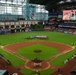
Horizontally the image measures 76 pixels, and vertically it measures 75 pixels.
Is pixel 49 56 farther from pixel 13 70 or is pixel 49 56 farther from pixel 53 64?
pixel 13 70

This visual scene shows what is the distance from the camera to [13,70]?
84.3ft

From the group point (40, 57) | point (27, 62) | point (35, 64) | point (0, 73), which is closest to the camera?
point (0, 73)

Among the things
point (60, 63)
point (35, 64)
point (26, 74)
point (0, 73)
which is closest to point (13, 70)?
point (26, 74)

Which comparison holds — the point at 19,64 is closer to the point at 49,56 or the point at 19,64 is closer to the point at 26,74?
the point at 26,74

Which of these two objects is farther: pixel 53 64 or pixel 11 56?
pixel 11 56

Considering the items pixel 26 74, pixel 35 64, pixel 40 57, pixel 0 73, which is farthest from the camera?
pixel 40 57

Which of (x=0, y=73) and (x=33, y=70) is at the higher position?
(x=0, y=73)

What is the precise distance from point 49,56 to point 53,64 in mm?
5118

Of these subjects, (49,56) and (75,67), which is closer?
(75,67)

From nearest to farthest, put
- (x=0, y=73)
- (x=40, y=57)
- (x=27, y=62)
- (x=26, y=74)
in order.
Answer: (x=0, y=73)
(x=26, y=74)
(x=27, y=62)
(x=40, y=57)

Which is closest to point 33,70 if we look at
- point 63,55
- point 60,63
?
point 60,63

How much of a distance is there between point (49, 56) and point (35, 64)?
6.81 meters

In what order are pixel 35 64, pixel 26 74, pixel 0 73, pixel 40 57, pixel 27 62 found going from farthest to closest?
pixel 40 57, pixel 27 62, pixel 35 64, pixel 26 74, pixel 0 73

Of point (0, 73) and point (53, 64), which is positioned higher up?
point (0, 73)
